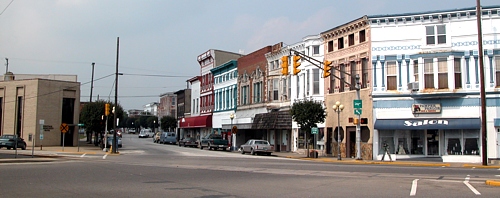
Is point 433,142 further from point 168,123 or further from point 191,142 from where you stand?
point 168,123

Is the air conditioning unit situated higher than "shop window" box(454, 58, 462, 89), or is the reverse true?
"shop window" box(454, 58, 462, 89)

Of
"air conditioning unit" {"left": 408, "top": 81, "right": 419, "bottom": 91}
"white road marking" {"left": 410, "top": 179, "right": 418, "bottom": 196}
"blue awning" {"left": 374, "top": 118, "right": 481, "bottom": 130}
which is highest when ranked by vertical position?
"air conditioning unit" {"left": 408, "top": 81, "right": 419, "bottom": 91}

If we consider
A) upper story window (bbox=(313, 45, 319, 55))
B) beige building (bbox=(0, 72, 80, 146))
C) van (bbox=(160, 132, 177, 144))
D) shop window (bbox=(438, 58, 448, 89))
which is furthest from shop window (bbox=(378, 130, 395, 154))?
van (bbox=(160, 132, 177, 144))

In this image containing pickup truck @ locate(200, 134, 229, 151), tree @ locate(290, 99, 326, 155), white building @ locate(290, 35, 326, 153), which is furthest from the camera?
pickup truck @ locate(200, 134, 229, 151)

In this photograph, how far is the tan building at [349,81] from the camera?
37.6m

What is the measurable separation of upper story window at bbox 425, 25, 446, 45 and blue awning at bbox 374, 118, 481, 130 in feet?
19.1

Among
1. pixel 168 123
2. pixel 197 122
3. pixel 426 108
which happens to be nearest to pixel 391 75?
pixel 426 108

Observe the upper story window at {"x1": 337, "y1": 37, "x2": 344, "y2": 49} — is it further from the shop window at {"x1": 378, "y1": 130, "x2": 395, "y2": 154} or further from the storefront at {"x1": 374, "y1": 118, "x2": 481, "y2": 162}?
the shop window at {"x1": 378, "y1": 130, "x2": 395, "y2": 154}

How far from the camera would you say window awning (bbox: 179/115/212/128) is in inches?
2739

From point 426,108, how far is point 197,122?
144 ft

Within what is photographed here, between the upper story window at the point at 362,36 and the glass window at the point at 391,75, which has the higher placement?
the upper story window at the point at 362,36

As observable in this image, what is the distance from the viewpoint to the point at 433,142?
3559 centimetres

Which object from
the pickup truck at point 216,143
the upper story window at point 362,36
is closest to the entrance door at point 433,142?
the upper story window at point 362,36

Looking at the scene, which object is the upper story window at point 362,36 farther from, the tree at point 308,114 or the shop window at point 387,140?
the shop window at point 387,140
